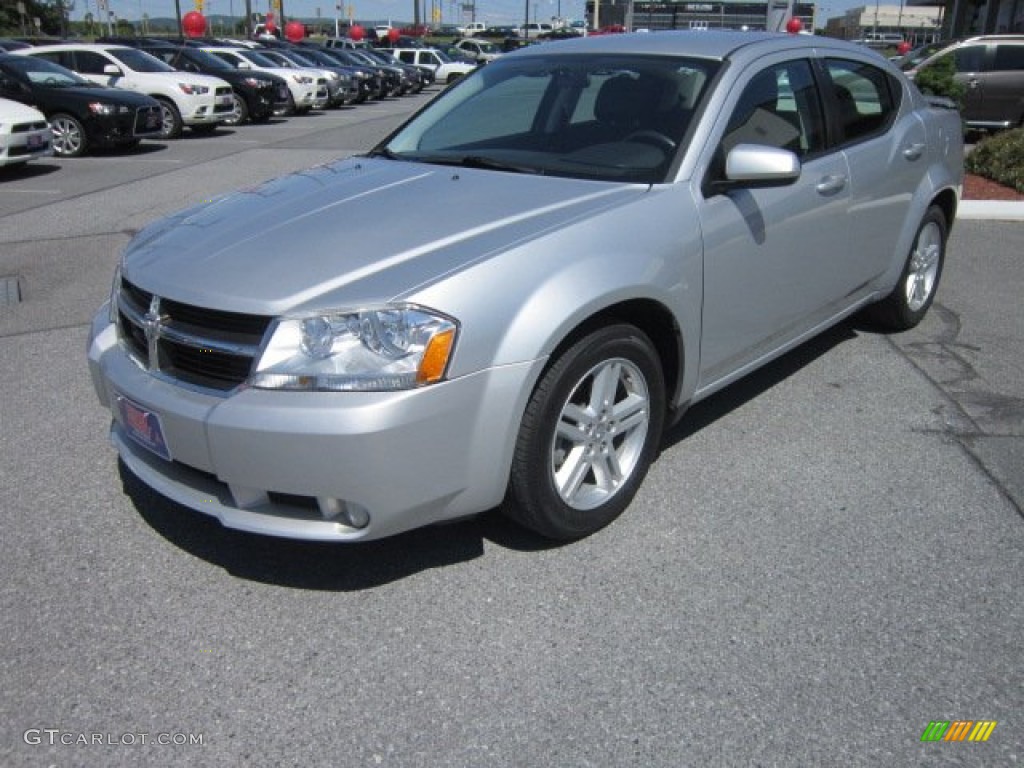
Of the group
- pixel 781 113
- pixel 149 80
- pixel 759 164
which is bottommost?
pixel 149 80

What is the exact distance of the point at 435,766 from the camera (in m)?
2.31

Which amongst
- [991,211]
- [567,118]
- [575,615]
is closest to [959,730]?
[575,615]

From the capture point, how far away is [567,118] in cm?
400

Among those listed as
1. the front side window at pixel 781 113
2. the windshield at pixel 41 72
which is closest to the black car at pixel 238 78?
the windshield at pixel 41 72

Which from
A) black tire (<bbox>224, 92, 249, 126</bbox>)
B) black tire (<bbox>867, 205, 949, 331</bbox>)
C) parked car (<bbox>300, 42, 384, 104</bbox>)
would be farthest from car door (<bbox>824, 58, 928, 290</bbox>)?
parked car (<bbox>300, 42, 384, 104</bbox>)

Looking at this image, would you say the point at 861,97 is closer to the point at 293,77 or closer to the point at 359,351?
the point at 359,351

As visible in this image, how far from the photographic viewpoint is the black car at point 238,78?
2003 centimetres

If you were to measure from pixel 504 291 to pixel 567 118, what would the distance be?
152 centimetres

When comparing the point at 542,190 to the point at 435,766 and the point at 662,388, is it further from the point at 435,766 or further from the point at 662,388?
the point at 435,766

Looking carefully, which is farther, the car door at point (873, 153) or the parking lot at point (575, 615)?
the car door at point (873, 153)

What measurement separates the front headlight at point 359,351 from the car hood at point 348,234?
0.19 feet

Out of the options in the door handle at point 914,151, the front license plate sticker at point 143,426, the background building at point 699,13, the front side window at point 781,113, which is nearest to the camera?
the front license plate sticker at point 143,426

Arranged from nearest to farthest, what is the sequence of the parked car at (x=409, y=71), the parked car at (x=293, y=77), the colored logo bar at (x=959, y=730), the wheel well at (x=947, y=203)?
the colored logo bar at (x=959, y=730)
the wheel well at (x=947, y=203)
the parked car at (x=293, y=77)
the parked car at (x=409, y=71)

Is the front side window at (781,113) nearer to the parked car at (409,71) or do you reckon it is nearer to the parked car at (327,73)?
the parked car at (327,73)
